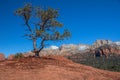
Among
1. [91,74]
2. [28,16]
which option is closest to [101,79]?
[91,74]

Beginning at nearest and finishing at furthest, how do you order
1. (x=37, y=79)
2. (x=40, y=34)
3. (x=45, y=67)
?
1. (x=37, y=79)
2. (x=45, y=67)
3. (x=40, y=34)

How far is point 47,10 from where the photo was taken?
1271 inches

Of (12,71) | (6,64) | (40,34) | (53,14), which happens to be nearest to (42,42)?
(40,34)

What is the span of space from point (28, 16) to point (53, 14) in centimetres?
310

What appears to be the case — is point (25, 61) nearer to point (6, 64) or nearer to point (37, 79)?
point (6, 64)

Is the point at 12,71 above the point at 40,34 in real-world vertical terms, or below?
below

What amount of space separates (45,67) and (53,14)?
29.3ft

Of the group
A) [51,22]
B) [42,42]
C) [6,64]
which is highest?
[51,22]

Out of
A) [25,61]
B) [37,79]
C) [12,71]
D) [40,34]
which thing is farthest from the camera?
[40,34]

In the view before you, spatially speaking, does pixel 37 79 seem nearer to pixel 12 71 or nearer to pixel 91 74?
pixel 12 71

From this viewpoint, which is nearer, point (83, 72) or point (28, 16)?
point (83, 72)

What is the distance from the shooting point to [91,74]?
26.8 metres

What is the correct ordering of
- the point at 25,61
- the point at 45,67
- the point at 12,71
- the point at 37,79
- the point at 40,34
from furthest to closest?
the point at 40,34, the point at 25,61, the point at 45,67, the point at 12,71, the point at 37,79

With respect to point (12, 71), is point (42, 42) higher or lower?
higher
